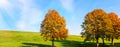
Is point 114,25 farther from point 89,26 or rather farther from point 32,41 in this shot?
point 32,41

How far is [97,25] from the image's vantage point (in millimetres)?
104250

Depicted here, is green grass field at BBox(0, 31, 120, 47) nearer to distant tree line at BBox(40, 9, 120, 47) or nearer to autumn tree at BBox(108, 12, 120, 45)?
autumn tree at BBox(108, 12, 120, 45)

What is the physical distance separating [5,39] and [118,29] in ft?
144

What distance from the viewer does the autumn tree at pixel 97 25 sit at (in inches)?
4080

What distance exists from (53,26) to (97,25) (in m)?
13.9

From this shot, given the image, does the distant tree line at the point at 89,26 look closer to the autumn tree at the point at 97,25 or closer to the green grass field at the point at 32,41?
the autumn tree at the point at 97,25

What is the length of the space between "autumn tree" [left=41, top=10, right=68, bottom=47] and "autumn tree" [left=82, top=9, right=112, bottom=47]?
703cm

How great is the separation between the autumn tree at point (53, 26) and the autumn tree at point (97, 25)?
277 inches

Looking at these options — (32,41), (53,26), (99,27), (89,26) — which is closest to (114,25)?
(99,27)

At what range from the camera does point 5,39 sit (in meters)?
126

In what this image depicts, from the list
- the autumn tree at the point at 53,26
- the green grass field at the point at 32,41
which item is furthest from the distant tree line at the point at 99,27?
the autumn tree at the point at 53,26

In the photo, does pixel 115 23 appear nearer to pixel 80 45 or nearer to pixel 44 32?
pixel 80 45

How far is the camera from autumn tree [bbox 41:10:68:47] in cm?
10162

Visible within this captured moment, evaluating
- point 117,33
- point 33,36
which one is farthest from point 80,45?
point 33,36
